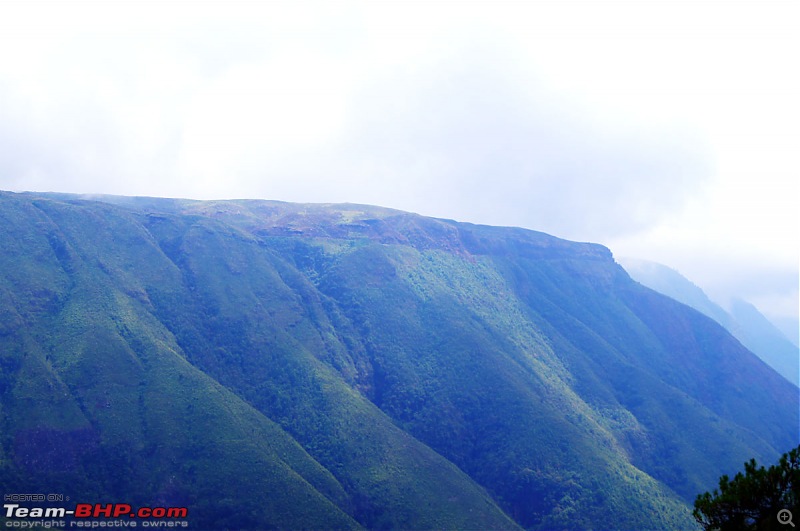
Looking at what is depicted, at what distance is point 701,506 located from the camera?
45.7m

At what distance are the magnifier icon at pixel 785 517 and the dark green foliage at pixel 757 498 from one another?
2.17 feet

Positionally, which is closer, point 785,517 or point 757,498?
point 785,517

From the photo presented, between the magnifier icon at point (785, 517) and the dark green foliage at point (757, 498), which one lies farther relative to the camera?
the dark green foliage at point (757, 498)

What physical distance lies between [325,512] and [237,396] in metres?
49.9

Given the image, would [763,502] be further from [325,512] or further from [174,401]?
[174,401]

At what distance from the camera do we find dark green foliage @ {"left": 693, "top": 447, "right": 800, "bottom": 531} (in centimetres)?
4175

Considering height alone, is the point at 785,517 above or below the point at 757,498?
below

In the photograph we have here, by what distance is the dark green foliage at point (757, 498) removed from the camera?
41750 millimetres

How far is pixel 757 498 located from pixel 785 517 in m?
3.71

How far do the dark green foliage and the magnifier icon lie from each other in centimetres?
66

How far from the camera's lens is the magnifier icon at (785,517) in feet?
128

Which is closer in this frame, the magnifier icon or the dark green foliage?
the magnifier icon

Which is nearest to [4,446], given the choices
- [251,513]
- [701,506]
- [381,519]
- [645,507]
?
[251,513]

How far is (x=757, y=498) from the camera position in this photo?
1695 inches
